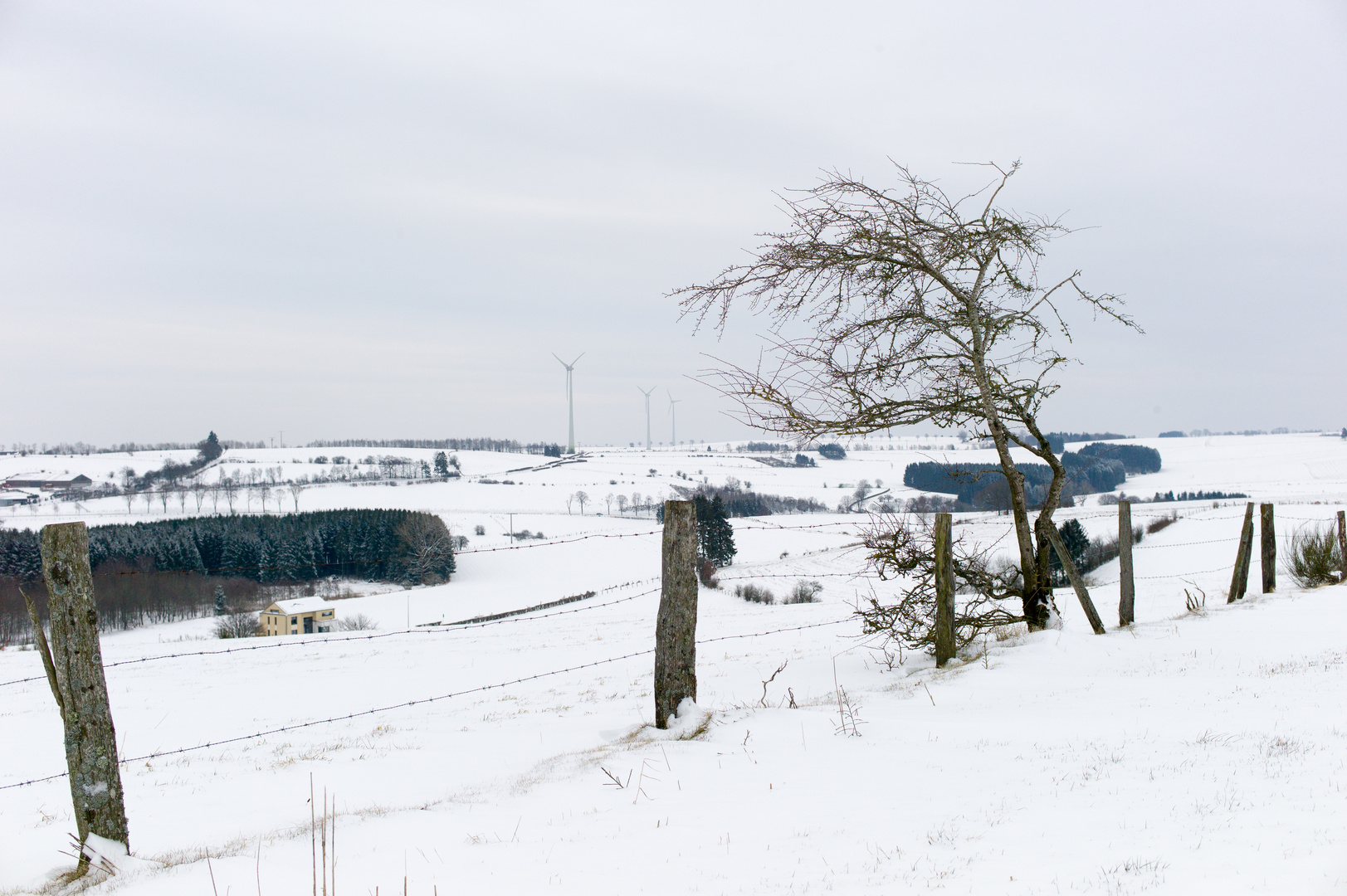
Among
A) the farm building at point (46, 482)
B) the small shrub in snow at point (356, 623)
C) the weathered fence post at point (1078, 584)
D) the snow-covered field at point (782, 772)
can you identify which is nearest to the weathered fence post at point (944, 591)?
the snow-covered field at point (782, 772)

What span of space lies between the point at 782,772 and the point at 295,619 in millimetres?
39418

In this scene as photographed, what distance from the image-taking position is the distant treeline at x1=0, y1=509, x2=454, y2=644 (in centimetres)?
3853

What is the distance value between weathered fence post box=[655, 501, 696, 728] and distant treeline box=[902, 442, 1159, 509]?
2268 mm

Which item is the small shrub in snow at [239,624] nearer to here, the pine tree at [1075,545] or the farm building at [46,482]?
the pine tree at [1075,545]

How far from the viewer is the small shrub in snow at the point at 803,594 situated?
3391cm

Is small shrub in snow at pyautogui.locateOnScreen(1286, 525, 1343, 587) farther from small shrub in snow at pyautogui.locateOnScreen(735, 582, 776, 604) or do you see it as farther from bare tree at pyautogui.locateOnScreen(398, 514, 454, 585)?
bare tree at pyautogui.locateOnScreen(398, 514, 454, 585)

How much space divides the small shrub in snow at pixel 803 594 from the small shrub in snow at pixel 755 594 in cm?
71

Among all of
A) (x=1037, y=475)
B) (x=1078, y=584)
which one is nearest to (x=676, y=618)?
(x=1078, y=584)

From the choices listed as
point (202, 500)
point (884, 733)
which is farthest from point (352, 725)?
point (202, 500)

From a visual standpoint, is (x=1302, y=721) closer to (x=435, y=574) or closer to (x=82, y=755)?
(x=82, y=755)

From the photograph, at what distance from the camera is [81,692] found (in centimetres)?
453

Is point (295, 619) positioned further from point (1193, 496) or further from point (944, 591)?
point (1193, 496)

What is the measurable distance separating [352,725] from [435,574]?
57.9 meters

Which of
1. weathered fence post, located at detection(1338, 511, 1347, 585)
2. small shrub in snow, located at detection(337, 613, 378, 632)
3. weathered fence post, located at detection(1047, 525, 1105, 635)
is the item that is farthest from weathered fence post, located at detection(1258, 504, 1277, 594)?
small shrub in snow, located at detection(337, 613, 378, 632)
